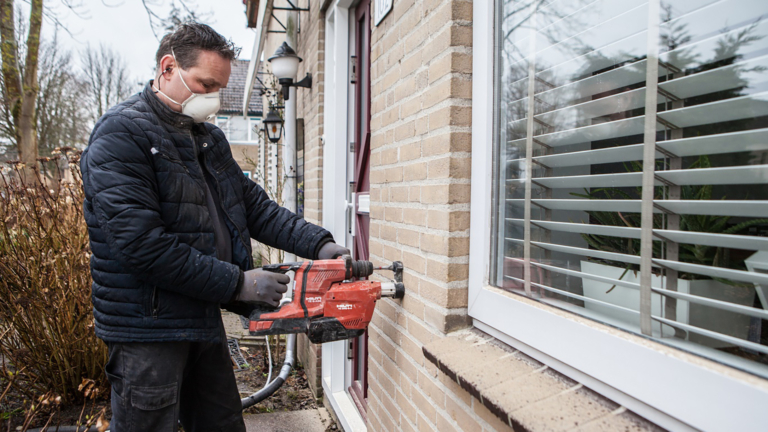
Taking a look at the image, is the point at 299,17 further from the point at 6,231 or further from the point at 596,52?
the point at 596,52

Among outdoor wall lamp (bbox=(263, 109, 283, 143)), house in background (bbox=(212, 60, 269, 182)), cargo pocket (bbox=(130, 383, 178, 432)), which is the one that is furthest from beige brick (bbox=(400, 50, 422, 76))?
house in background (bbox=(212, 60, 269, 182))

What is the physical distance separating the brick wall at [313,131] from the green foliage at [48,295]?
1.62m

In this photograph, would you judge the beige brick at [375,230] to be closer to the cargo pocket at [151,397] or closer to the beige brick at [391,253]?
the beige brick at [391,253]

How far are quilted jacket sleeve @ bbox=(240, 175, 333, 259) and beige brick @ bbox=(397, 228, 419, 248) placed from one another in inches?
19.6

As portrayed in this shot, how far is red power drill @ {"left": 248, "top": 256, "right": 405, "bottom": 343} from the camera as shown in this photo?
189 cm


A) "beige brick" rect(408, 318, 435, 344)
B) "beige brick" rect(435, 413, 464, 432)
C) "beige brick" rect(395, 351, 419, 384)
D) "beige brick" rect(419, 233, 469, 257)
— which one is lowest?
"beige brick" rect(435, 413, 464, 432)

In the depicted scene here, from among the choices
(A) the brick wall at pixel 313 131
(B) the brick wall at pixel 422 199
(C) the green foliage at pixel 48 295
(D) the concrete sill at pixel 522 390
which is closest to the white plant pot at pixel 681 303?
(D) the concrete sill at pixel 522 390

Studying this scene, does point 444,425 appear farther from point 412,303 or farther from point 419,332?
point 412,303

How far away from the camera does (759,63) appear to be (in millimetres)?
803

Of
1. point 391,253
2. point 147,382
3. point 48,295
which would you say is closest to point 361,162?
point 391,253

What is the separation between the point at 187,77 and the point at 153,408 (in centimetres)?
140

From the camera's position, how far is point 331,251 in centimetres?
225

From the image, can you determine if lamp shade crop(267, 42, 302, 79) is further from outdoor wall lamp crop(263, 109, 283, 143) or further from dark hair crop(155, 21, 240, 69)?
dark hair crop(155, 21, 240, 69)

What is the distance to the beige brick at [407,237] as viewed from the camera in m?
1.86
